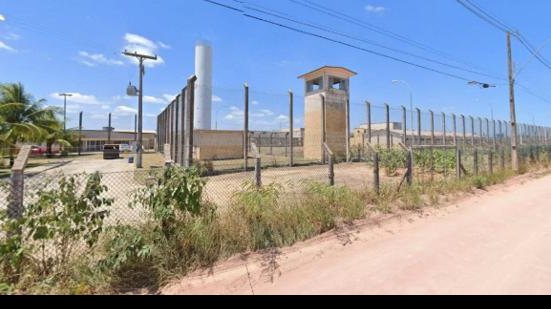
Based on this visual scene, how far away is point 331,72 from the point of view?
22172 millimetres

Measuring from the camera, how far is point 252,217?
4.82 meters

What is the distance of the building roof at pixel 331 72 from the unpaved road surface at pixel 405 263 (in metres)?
17.6

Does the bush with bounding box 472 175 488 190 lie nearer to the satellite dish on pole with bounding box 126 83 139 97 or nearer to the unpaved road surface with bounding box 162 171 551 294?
the unpaved road surface with bounding box 162 171 551 294

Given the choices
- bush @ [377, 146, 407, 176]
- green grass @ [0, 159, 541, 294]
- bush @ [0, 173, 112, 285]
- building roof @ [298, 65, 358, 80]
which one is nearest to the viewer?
bush @ [0, 173, 112, 285]

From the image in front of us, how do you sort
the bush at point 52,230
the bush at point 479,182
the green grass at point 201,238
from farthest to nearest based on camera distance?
the bush at point 479,182 → the green grass at point 201,238 → the bush at point 52,230

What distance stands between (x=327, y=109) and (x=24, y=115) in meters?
23.3

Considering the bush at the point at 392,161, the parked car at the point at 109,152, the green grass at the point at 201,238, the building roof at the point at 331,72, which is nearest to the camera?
the green grass at the point at 201,238

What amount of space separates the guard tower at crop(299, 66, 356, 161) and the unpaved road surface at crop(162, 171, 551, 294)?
1339 centimetres

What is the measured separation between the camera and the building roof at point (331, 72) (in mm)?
21953

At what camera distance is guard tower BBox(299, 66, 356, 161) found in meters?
19.9

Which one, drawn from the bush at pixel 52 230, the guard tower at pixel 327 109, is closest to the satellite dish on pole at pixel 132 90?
the guard tower at pixel 327 109

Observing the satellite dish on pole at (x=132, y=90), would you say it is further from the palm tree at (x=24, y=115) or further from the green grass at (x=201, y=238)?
the green grass at (x=201, y=238)

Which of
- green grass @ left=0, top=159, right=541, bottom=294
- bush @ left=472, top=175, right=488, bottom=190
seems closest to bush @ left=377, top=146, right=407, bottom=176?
bush @ left=472, top=175, right=488, bottom=190
